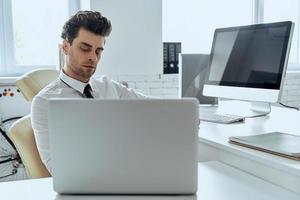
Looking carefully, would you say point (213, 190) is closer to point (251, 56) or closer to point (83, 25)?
point (83, 25)

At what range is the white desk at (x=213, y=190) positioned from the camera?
1.02m

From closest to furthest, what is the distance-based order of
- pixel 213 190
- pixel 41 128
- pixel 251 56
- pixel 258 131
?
pixel 213 190 < pixel 41 128 < pixel 258 131 < pixel 251 56

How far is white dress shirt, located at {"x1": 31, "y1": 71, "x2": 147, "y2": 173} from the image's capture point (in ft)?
4.83

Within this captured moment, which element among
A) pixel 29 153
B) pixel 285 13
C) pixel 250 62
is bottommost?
pixel 29 153

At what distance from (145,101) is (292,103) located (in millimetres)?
3295

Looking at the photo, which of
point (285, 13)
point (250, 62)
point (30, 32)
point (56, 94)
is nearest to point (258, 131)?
point (250, 62)

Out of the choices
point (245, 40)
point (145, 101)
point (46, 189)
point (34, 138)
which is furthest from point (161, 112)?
point (245, 40)

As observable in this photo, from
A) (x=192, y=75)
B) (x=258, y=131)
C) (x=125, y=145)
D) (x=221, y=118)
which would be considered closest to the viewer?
(x=125, y=145)

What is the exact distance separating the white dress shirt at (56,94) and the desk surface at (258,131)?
19.8 inches

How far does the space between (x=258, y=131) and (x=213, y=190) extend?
574 millimetres

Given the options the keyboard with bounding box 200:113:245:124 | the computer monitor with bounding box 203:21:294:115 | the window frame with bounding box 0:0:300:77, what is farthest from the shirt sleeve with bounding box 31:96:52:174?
the window frame with bounding box 0:0:300:77

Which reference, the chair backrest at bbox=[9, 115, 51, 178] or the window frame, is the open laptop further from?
the window frame

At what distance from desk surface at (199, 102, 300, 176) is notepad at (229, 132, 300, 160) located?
0.02 m

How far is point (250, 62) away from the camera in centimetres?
204
